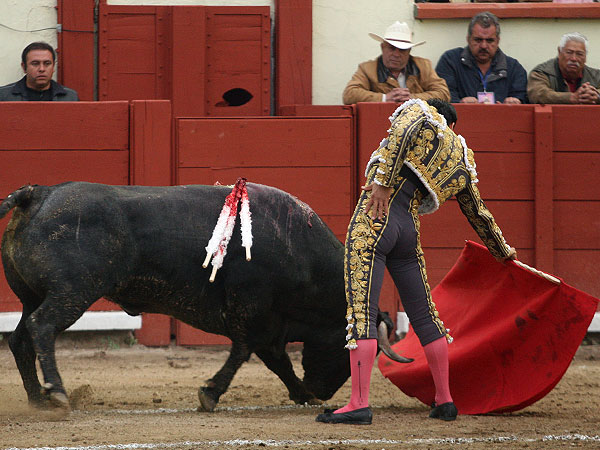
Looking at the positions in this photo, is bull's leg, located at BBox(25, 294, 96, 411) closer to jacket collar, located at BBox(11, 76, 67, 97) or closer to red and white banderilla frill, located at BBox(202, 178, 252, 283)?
red and white banderilla frill, located at BBox(202, 178, 252, 283)

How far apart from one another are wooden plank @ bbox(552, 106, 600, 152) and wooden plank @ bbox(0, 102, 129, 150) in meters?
2.86

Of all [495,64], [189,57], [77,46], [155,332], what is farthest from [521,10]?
[155,332]

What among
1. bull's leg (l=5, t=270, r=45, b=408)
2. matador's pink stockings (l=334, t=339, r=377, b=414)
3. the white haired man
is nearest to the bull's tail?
bull's leg (l=5, t=270, r=45, b=408)

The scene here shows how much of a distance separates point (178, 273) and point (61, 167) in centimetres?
227

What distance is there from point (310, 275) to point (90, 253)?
3.50ft

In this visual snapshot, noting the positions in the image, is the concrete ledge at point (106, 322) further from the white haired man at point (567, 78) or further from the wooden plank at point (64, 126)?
the white haired man at point (567, 78)

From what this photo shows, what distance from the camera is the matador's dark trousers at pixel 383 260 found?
4.33 metres

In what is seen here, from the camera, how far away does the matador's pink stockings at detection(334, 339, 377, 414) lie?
4.30 m

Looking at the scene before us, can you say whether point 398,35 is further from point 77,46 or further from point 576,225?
point 77,46

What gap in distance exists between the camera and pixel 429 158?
173 inches

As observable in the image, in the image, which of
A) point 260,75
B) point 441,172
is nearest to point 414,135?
point 441,172

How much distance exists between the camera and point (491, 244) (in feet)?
15.6

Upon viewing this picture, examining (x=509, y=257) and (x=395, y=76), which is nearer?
(x=509, y=257)

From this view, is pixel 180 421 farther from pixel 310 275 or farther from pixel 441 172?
pixel 441 172
